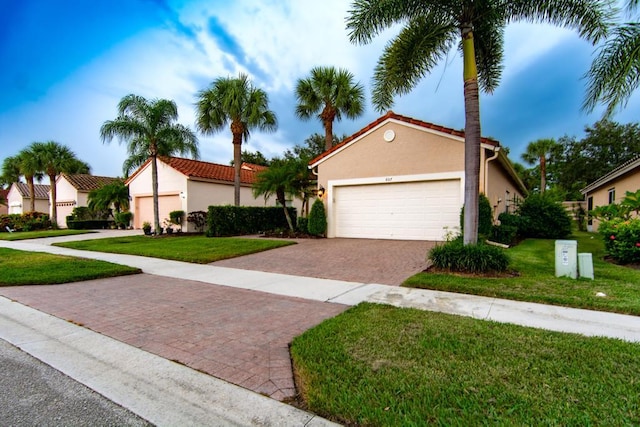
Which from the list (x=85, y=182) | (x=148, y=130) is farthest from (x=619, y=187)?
(x=85, y=182)

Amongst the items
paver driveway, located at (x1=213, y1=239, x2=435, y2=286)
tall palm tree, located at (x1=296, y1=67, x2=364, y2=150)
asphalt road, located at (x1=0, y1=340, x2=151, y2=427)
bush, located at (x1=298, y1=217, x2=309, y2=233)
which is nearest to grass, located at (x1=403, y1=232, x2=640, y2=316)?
paver driveway, located at (x1=213, y1=239, x2=435, y2=286)

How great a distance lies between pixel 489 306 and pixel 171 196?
65.5ft

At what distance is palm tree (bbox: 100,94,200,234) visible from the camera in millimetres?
16500

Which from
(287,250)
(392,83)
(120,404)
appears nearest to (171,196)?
(287,250)

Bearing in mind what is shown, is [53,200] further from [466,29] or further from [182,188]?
[466,29]

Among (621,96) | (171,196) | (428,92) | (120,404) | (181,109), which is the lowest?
(120,404)

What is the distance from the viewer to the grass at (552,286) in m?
4.88

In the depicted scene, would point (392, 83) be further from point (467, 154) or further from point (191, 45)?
point (191, 45)

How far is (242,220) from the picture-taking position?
1781 cm

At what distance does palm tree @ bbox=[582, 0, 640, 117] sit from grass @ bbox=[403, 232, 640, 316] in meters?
3.87

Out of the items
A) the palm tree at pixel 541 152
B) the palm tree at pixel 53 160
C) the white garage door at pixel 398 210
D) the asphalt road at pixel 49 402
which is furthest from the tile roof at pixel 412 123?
the palm tree at pixel 541 152

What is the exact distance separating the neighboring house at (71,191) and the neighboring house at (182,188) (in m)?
6.98

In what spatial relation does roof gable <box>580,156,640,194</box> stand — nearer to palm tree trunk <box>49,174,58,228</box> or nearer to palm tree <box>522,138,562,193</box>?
palm tree <box>522,138,562,193</box>

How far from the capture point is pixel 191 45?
1190 cm
